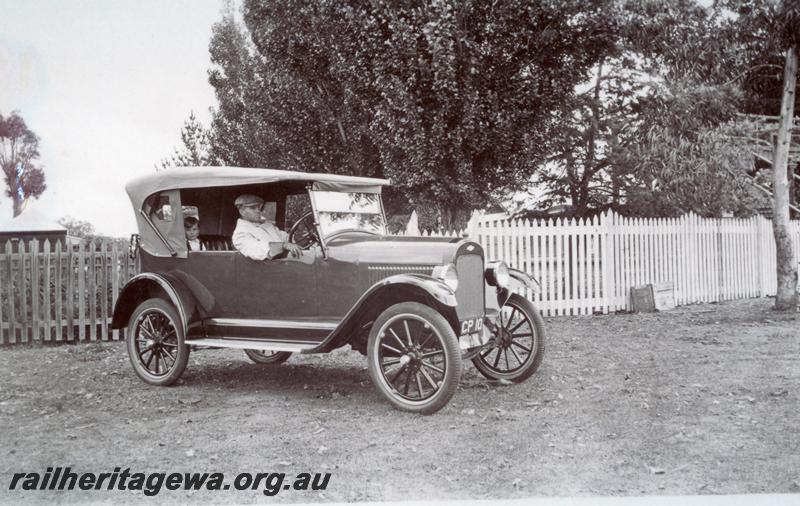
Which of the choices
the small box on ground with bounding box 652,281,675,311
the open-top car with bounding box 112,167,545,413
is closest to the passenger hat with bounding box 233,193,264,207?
the open-top car with bounding box 112,167,545,413

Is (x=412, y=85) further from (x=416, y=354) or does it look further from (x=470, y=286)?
(x=416, y=354)

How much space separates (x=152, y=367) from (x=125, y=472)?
271 centimetres

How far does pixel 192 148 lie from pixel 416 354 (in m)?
8.65

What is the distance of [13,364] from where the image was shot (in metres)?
6.39

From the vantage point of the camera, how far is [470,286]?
15.7 feet

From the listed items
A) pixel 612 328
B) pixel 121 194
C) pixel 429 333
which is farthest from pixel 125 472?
pixel 612 328

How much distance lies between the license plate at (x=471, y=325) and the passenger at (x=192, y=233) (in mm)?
2501

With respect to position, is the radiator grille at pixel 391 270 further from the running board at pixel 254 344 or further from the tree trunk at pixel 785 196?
the tree trunk at pixel 785 196

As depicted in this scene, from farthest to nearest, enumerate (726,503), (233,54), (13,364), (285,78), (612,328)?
(285,78)
(233,54)
(612,328)
(13,364)
(726,503)

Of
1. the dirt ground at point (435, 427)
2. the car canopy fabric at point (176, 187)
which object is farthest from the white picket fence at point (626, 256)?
the car canopy fabric at point (176, 187)

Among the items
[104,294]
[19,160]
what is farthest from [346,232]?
[104,294]

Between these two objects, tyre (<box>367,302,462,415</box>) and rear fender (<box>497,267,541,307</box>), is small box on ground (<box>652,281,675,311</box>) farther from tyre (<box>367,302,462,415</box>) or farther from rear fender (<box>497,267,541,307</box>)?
tyre (<box>367,302,462,415</box>)

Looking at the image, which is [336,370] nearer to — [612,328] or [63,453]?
[63,453]

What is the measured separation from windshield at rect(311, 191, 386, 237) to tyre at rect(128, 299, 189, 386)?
153 cm
